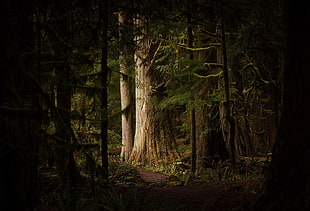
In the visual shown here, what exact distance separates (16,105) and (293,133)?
3.76m

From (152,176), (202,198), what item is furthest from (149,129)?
(202,198)

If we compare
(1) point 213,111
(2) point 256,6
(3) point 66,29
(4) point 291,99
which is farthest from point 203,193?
(1) point 213,111

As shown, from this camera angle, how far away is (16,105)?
399 cm

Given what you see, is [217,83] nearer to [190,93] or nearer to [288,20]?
[190,93]

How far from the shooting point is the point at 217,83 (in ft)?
41.3

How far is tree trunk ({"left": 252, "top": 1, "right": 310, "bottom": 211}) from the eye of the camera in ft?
14.0

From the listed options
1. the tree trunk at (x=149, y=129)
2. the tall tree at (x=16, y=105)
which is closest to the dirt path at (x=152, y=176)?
the tree trunk at (x=149, y=129)

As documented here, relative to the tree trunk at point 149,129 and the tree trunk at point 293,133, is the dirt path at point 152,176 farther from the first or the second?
the tree trunk at point 293,133

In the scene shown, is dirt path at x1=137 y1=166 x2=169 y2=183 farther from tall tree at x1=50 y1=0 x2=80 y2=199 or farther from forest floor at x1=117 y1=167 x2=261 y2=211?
tall tree at x1=50 y1=0 x2=80 y2=199

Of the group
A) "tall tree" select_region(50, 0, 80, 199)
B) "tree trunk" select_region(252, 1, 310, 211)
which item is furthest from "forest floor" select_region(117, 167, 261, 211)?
"tall tree" select_region(50, 0, 80, 199)

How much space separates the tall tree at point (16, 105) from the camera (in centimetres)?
389

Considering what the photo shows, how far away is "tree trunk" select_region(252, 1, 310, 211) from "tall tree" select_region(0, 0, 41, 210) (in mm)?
3395

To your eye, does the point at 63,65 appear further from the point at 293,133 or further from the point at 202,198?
the point at 202,198

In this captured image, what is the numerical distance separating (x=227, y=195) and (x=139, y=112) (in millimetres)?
9139
